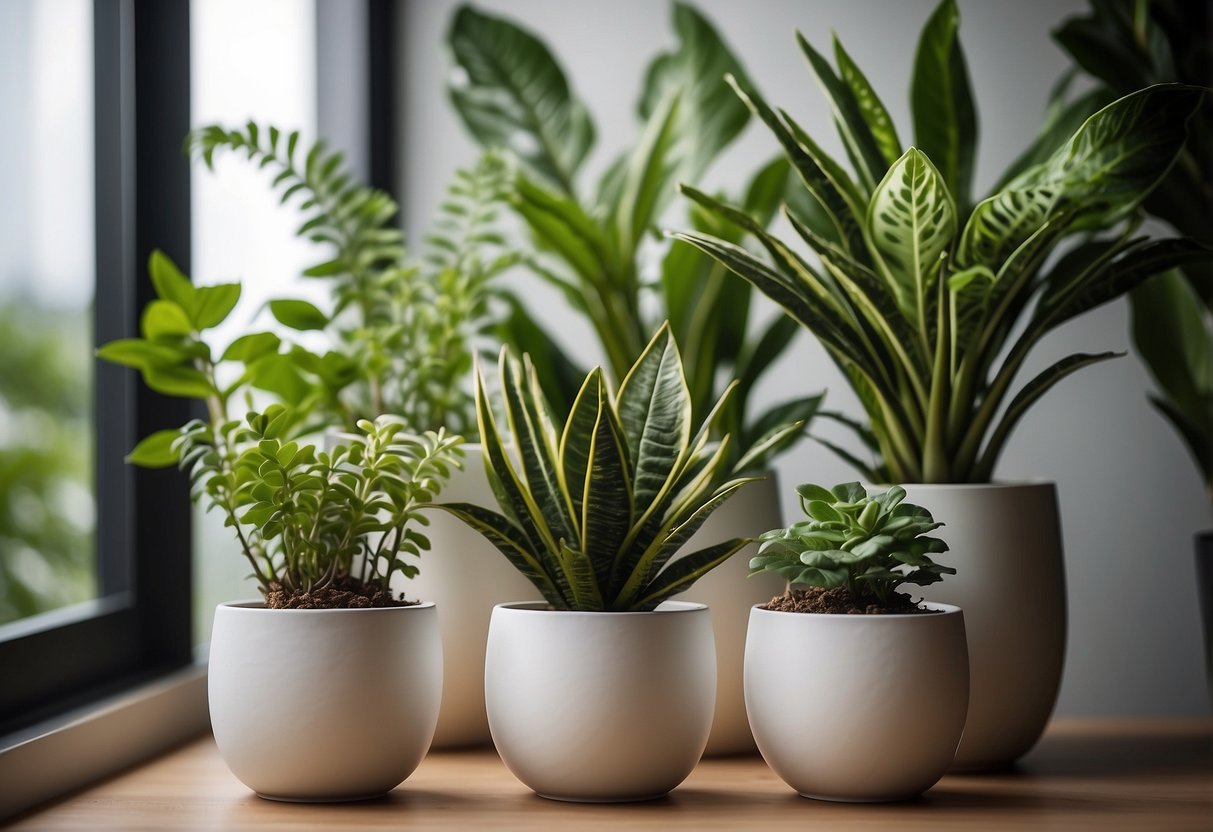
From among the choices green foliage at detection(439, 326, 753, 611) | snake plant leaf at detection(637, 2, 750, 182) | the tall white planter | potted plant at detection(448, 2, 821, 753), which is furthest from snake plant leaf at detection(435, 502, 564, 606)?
snake plant leaf at detection(637, 2, 750, 182)

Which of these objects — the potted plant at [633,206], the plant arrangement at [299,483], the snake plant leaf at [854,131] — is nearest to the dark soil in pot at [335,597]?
the plant arrangement at [299,483]

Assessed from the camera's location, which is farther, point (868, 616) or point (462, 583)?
point (462, 583)

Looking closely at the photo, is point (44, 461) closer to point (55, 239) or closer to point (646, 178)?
point (55, 239)

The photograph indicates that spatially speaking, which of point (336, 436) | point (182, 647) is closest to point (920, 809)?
point (336, 436)

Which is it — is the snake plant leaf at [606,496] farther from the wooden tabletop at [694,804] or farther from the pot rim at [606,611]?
the wooden tabletop at [694,804]

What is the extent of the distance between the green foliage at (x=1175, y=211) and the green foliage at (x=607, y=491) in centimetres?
60

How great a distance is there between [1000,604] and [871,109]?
14.1 inches

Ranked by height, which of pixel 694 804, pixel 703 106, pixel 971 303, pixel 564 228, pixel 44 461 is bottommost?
pixel 694 804

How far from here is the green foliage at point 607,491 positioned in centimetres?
72

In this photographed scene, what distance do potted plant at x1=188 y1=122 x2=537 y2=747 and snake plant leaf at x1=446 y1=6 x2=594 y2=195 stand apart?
9.3 inches

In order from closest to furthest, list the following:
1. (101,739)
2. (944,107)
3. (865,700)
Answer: (865,700)
(101,739)
(944,107)

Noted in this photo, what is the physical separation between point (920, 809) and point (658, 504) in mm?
236

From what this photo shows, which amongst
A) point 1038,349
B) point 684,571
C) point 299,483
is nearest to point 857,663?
point 684,571

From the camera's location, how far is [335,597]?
0.72 meters
